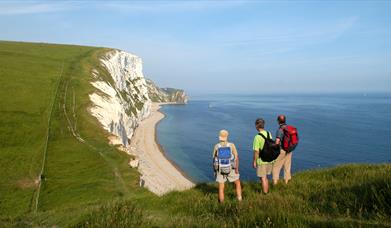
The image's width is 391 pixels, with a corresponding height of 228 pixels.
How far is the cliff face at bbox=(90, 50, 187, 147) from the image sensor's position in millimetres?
70500

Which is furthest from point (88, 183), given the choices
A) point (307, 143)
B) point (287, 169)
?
point (307, 143)

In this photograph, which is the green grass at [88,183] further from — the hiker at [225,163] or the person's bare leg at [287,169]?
the hiker at [225,163]

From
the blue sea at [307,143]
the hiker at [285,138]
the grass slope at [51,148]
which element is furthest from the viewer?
the blue sea at [307,143]

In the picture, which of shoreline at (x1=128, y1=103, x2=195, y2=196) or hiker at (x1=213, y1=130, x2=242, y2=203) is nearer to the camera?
hiker at (x1=213, y1=130, x2=242, y2=203)

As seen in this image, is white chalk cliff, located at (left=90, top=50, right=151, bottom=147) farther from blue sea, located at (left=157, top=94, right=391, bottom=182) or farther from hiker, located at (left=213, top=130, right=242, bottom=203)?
hiker, located at (left=213, top=130, right=242, bottom=203)

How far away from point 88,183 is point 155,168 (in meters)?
31.8

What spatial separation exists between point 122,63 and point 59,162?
106094 millimetres

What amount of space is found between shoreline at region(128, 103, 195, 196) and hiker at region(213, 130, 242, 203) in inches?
1153

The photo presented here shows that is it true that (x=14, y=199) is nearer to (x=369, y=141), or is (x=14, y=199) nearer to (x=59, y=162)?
(x=59, y=162)

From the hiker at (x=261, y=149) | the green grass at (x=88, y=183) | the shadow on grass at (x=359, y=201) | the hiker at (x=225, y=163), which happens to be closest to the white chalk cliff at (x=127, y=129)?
the green grass at (x=88, y=183)

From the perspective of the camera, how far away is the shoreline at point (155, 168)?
189 ft

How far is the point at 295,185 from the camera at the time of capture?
1165 centimetres

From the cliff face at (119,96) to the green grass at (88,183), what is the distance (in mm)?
2772

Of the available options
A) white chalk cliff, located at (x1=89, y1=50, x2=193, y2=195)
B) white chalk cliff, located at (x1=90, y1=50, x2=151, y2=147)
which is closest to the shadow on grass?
white chalk cliff, located at (x1=89, y1=50, x2=193, y2=195)
